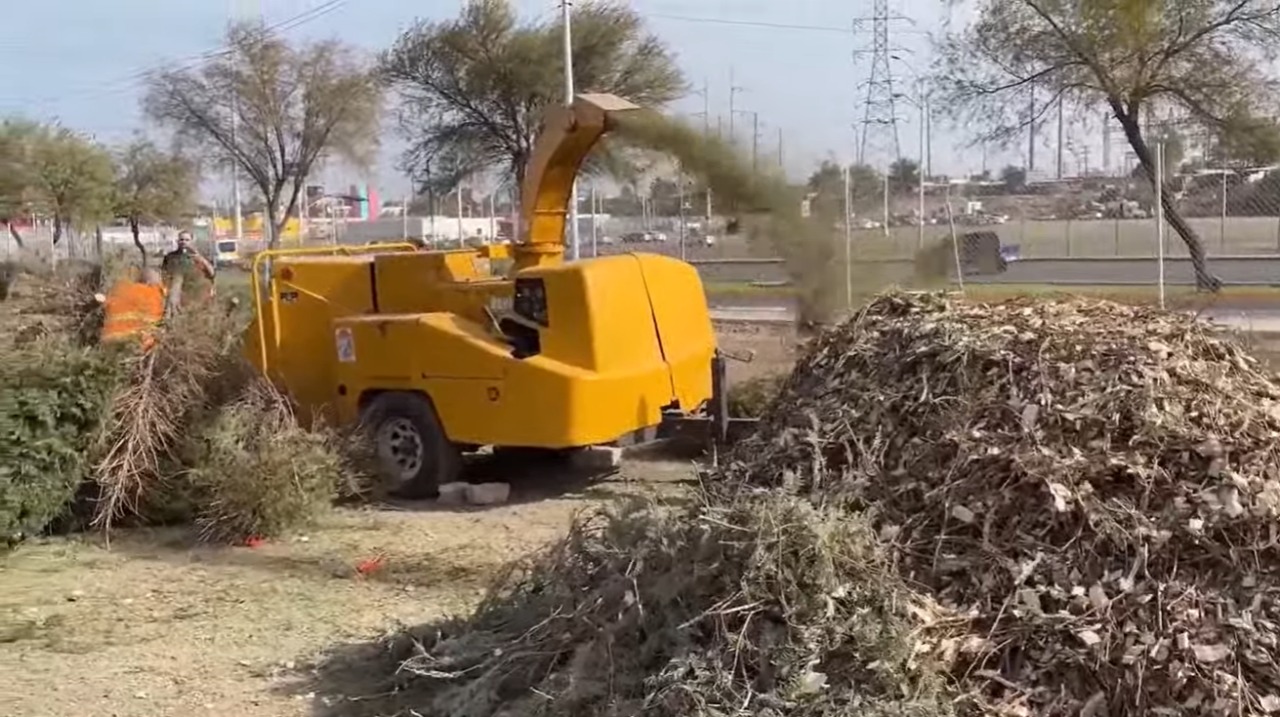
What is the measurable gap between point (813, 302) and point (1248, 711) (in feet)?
22.7

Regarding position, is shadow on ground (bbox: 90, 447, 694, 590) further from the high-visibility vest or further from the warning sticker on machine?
the high-visibility vest

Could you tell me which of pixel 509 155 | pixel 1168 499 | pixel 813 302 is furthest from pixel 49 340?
pixel 509 155

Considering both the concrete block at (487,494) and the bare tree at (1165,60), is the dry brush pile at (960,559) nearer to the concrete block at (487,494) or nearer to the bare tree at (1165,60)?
the concrete block at (487,494)

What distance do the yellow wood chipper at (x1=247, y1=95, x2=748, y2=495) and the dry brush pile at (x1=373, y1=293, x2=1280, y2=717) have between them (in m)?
3.56

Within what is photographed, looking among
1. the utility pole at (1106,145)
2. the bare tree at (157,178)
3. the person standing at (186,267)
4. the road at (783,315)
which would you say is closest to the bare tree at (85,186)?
the bare tree at (157,178)

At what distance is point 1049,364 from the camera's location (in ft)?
18.0

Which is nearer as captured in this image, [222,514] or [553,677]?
[553,677]

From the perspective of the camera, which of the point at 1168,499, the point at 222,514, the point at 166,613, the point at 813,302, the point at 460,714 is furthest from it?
the point at 813,302

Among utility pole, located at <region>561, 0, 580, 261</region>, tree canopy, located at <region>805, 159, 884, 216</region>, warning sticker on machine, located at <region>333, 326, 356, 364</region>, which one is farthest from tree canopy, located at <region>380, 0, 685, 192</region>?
warning sticker on machine, located at <region>333, 326, 356, 364</region>

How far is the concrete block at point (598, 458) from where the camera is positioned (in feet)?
34.9

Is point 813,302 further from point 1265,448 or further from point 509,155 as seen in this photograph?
point 509,155

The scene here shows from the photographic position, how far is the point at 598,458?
35.2 feet

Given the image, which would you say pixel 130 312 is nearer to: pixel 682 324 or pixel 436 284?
pixel 436 284

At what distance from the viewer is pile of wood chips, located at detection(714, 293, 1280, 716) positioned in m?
4.67
